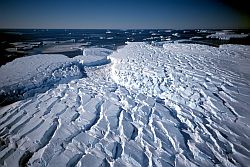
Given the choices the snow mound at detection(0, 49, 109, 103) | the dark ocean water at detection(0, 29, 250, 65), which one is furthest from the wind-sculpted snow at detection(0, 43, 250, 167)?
the dark ocean water at detection(0, 29, 250, 65)

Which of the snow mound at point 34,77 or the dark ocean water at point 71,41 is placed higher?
the dark ocean water at point 71,41

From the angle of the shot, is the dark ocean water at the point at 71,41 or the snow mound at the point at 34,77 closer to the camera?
the snow mound at the point at 34,77

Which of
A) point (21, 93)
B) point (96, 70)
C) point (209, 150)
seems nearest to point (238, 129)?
point (209, 150)

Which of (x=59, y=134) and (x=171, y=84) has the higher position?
(x=171, y=84)

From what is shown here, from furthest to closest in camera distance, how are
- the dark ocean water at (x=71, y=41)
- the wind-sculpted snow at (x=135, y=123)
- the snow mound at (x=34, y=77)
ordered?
the dark ocean water at (x=71, y=41) → the snow mound at (x=34, y=77) → the wind-sculpted snow at (x=135, y=123)

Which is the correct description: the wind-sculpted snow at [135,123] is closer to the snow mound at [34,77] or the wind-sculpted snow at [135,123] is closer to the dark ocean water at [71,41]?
the snow mound at [34,77]

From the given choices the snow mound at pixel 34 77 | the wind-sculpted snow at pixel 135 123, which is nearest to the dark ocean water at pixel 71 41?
the snow mound at pixel 34 77

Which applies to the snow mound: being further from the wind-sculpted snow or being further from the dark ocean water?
the dark ocean water

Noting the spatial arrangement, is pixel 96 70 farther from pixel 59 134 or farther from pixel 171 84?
pixel 59 134

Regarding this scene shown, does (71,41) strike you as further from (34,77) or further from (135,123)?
(135,123)
